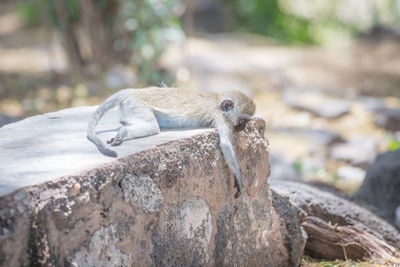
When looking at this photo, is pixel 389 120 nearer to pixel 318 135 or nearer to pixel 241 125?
pixel 318 135

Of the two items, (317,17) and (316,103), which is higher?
(317,17)

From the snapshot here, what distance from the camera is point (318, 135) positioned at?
24.5 ft

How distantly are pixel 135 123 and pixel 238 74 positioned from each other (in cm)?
707

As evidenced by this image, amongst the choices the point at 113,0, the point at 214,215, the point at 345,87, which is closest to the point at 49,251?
the point at 214,215

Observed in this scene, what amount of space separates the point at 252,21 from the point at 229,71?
6827mm

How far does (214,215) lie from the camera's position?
10.00 ft

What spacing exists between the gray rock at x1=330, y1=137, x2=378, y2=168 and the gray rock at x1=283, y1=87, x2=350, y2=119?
1.02 meters

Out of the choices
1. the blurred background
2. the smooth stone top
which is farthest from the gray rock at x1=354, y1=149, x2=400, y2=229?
the smooth stone top

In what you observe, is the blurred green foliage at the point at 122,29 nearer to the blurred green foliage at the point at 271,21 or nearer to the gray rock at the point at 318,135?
the gray rock at the point at 318,135

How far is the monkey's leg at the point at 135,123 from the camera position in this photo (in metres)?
2.76

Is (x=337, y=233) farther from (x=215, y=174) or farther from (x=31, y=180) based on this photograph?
(x=31, y=180)

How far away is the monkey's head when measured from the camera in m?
3.16

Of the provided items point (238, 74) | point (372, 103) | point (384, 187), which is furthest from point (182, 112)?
point (238, 74)

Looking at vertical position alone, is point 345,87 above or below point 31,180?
below
